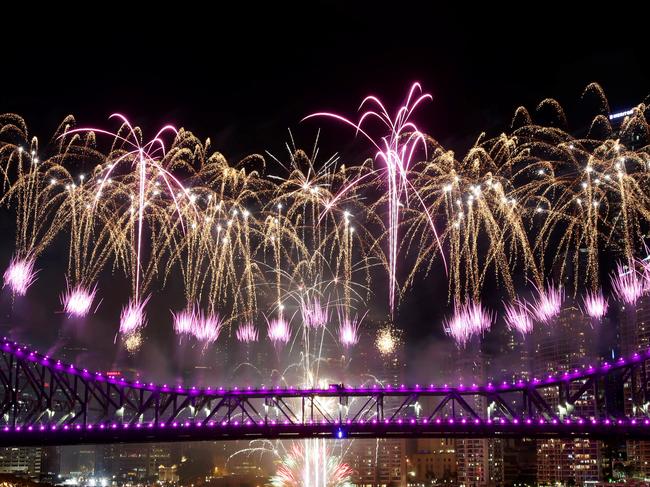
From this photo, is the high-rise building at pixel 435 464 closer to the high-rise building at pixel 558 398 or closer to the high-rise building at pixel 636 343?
the high-rise building at pixel 558 398

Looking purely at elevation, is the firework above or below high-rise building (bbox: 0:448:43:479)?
above

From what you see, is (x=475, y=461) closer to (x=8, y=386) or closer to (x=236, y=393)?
(x=236, y=393)

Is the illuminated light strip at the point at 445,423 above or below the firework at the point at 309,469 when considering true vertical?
above

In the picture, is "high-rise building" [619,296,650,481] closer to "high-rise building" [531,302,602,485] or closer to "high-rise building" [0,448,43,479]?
"high-rise building" [531,302,602,485]

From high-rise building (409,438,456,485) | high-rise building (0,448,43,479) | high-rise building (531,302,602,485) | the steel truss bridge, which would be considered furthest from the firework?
high-rise building (0,448,43,479)

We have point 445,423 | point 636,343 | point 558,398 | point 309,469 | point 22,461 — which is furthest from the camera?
point 22,461

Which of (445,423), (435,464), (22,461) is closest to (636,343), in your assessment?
(435,464)

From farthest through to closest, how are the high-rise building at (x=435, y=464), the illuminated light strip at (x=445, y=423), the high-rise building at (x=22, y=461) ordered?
the high-rise building at (x=435, y=464) → the high-rise building at (x=22, y=461) → the illuminated light strip at (x=445, y=423)

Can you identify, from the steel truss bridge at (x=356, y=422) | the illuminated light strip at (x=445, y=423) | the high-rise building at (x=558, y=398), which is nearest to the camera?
the illuminated light strip at (x=445, y=423)

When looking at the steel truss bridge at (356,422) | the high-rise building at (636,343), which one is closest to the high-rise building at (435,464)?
the high-rise building at (636,343)

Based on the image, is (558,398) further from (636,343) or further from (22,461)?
(22,461)

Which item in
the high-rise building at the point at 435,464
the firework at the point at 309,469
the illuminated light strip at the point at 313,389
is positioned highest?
the illuminated light strip at the point at 313,389
